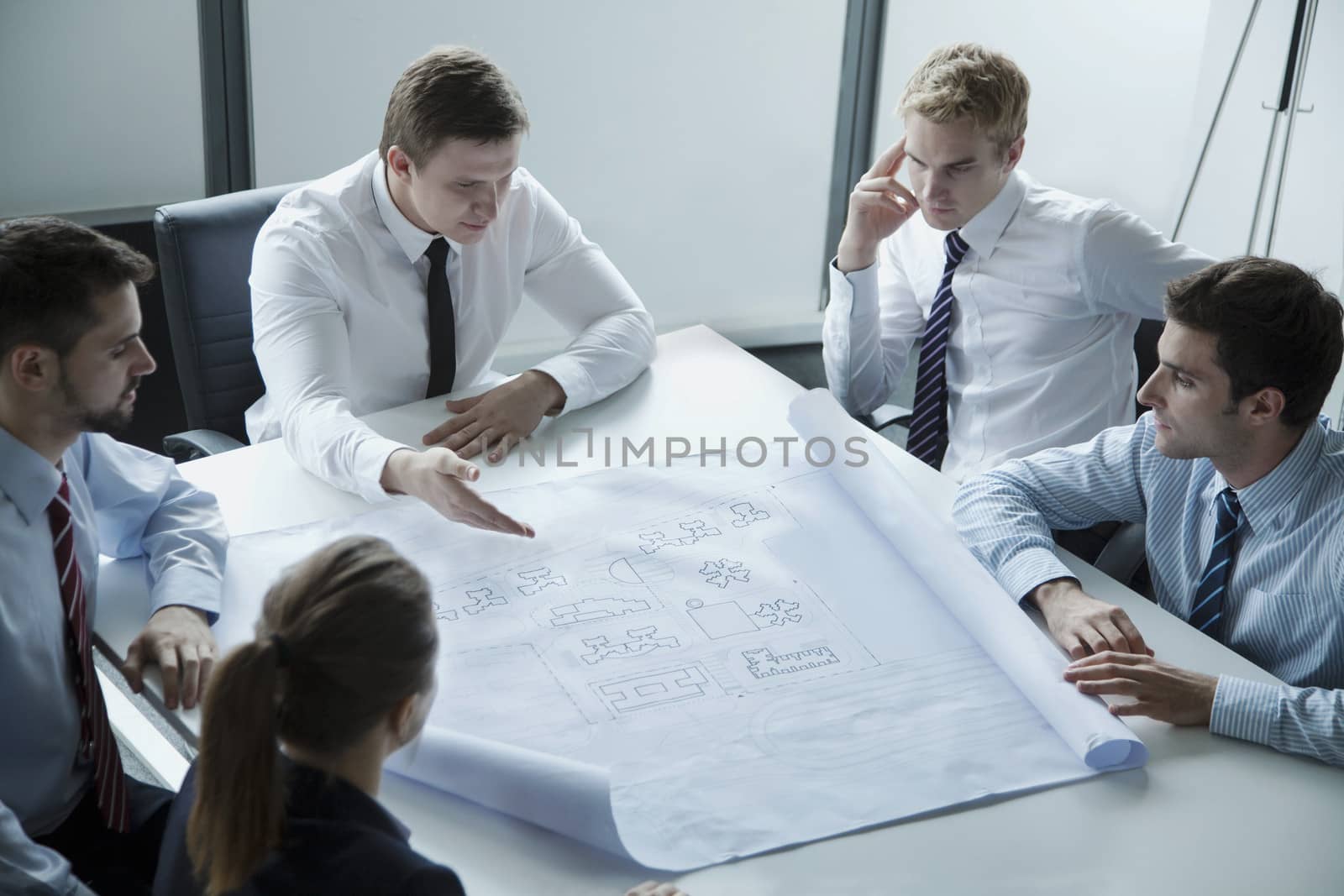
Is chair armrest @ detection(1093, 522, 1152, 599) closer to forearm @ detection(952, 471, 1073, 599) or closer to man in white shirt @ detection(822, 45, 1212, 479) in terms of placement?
forearm @ detection(952, 471, 1073, 599)

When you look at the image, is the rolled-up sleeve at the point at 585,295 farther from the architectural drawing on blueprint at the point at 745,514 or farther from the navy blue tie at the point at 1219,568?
the navy blue tie at the point at 1219,568

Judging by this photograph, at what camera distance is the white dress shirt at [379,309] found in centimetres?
194

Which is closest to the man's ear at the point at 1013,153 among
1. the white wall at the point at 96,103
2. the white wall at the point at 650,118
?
the white wall at the point at 650,118

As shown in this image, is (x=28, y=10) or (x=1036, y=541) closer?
(x=1036, y=541)

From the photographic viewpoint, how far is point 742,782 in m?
1.32

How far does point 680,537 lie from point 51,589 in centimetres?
77

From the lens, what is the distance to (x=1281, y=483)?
1.64 metres

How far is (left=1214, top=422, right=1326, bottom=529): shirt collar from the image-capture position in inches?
64.2

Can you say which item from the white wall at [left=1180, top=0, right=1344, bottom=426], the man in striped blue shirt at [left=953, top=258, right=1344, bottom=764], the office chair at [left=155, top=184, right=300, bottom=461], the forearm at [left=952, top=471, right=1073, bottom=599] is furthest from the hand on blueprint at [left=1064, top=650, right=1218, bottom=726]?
the white wall at [left=1180, top=0, right=1344, bottom=426]

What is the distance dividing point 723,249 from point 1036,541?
2.73 m

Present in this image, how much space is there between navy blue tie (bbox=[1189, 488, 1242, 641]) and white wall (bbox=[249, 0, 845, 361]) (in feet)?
8.39

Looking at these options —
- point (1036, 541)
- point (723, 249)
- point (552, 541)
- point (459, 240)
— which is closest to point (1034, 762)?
point (1036, 541)

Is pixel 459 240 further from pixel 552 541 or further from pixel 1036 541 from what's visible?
pixel 1036 541

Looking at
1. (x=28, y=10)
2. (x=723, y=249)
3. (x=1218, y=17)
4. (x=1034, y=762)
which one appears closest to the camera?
(x=1034, y=762)
